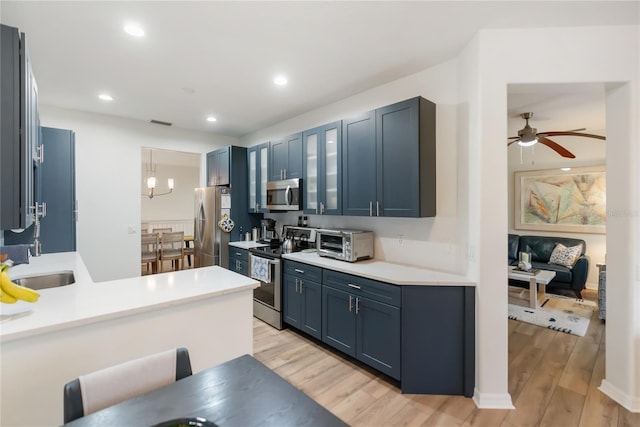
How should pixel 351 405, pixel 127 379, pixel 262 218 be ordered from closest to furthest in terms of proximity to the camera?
pixel 127 379 < pixel 351 405 < pixel 262 218

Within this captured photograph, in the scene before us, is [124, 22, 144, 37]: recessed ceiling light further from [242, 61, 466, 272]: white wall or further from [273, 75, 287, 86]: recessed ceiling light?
[242, 61, 466, 272]: white wall

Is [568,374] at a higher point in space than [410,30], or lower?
lower

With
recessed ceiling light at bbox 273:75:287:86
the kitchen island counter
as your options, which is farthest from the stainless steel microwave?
the kitchen island counter

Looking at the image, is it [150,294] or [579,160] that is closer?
[150,294]

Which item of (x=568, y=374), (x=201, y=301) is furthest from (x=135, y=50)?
(x=568, y=374)

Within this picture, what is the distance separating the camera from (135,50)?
2410mm

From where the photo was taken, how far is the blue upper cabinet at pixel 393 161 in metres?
2.53

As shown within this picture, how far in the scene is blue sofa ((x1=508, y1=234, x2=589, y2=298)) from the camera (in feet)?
14.5

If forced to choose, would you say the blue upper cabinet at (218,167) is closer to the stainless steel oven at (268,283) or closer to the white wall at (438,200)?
the stainless steel oven at (268,283)

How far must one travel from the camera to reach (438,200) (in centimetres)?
271

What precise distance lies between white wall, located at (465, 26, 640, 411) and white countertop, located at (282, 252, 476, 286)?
0.27 metres

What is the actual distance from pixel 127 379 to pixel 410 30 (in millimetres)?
2665

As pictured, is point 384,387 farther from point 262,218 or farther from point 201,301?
point 262,218

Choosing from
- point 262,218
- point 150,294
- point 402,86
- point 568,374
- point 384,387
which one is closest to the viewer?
point 150,294
